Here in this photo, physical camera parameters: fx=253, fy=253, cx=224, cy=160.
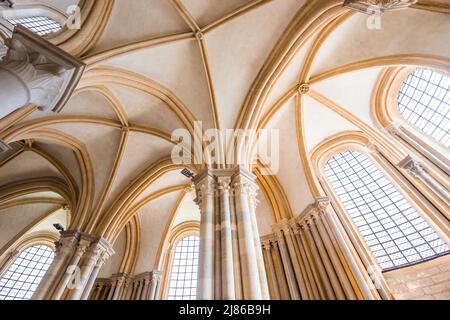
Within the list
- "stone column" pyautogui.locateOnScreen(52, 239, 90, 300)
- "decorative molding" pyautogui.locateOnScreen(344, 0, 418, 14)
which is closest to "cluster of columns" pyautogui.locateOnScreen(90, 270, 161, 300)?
"stone column" pyautogui.locateOnScreen(52, 239, 90, 300)

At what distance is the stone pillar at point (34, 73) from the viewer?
4.09 meters

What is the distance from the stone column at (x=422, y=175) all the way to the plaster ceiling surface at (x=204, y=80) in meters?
2.85

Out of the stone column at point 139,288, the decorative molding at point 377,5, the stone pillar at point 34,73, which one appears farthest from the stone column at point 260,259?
the stone column at point 139,288

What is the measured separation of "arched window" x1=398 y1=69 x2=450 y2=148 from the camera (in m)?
8.71

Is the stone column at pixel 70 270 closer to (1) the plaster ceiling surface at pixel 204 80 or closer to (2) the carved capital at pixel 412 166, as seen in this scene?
(1) the plaster ceiling surface at pixel 204 80

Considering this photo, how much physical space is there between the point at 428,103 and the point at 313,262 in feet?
23.4

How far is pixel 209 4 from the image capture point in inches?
303

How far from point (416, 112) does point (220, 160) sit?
7.96 metres

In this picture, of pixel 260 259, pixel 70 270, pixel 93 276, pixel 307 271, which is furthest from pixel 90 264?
pixel 307 271

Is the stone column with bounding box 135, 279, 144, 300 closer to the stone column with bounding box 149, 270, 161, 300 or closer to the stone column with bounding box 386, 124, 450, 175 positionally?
the stone column with bounding box 149, 270, 161, 300

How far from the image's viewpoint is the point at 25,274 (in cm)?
1356

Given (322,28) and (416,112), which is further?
(416,112)
